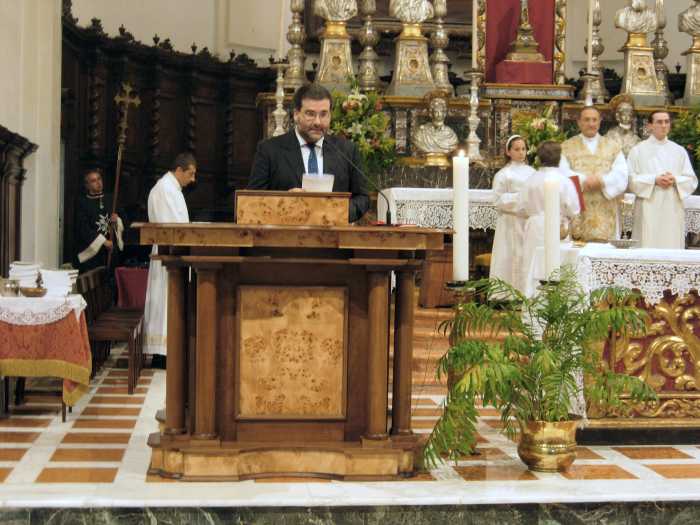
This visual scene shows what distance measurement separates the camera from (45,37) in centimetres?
1009

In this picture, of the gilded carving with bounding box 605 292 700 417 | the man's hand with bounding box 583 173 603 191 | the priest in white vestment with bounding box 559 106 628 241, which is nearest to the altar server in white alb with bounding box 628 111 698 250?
the priest in white vestment with bounding box 559 106 628 241

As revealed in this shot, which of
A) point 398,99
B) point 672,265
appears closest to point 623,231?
point 398,99

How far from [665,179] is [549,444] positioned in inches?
187

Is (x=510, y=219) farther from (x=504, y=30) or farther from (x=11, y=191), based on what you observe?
(x=11, y=191)

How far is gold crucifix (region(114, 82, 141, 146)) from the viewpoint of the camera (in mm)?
11258

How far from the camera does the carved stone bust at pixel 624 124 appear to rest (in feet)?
37.4

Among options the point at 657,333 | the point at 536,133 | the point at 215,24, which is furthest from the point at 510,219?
the point at 215,24

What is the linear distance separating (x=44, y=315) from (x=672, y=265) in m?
3.41

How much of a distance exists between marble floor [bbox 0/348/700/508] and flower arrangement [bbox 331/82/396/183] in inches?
165

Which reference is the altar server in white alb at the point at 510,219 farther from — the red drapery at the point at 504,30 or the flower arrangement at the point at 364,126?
the red drapery at the point at 504,30

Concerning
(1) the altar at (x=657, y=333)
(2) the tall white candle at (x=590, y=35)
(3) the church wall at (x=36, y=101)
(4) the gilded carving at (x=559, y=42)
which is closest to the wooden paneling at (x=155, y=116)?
(3) the church wall at (x=36, y=101)

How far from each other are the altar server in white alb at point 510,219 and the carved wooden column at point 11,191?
12.3ft

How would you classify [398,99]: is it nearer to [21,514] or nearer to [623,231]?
[623,231]

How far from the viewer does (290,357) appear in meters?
5.10
